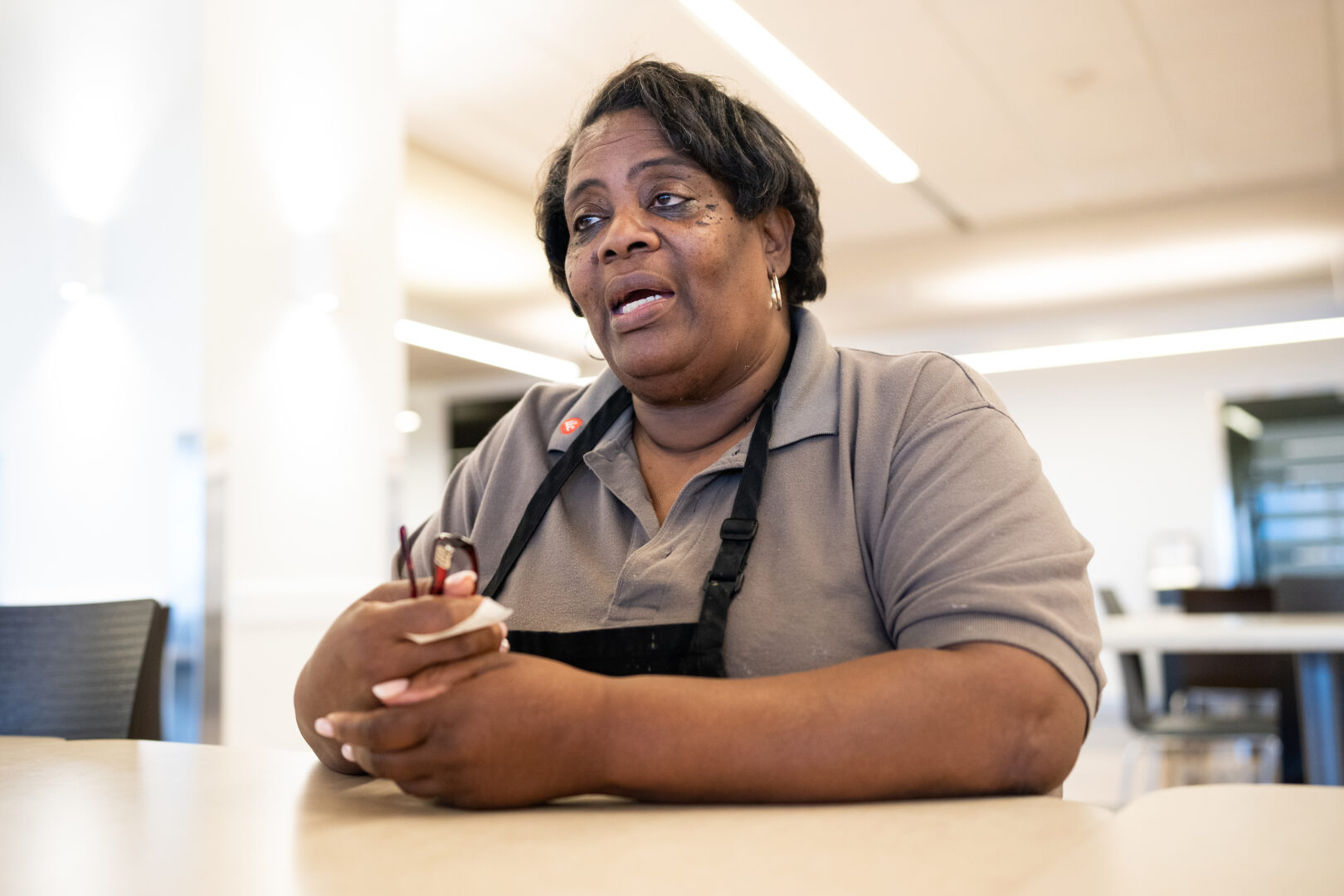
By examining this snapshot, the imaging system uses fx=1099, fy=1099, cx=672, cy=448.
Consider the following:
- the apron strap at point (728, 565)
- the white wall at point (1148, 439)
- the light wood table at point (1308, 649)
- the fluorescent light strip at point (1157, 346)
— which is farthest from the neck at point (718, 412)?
the white wall at point (1148, 439)

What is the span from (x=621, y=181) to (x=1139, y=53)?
4.03 meters

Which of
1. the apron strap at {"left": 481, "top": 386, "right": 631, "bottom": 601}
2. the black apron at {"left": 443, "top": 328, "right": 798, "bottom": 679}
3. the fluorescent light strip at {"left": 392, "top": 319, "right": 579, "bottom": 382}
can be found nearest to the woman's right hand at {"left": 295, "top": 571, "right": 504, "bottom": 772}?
the black apron at {"left": 443, "top": 328, "right": 798, "bottom": 679}

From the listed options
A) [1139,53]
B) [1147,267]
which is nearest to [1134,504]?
[1147,267]

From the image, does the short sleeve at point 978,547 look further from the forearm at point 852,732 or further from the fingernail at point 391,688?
the fingernail at point 391,688

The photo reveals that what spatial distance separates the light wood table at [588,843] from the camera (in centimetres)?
62

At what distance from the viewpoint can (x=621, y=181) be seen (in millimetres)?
1348

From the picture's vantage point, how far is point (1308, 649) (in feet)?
9.80

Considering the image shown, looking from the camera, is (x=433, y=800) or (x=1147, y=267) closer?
(x=433, y=800)

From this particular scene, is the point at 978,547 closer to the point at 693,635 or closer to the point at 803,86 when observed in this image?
the point at 693,635

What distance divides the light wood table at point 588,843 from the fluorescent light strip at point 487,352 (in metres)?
7.74

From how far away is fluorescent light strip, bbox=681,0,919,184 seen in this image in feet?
13.7

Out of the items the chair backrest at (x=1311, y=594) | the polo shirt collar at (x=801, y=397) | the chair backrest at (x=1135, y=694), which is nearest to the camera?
the polo shirt collar at (x=801, y=397)

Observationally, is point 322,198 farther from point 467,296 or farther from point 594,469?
point 467,296

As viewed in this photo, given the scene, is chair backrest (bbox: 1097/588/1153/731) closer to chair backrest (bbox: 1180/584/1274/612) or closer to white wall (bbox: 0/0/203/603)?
chair backrest (bbox: 1180/584/1274/612)
